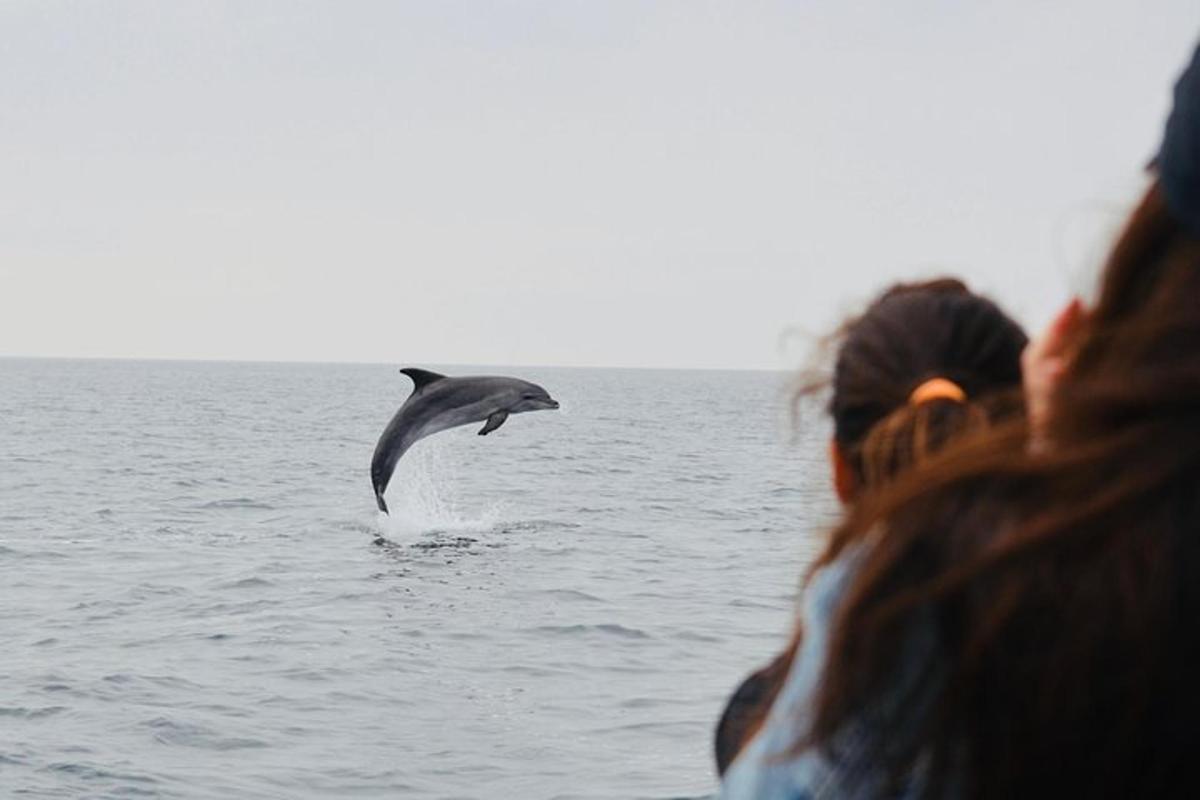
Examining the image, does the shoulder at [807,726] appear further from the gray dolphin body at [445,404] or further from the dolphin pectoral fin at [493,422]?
the gray dolphin body at [445,404]

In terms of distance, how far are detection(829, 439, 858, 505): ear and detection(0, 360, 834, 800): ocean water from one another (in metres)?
0.15

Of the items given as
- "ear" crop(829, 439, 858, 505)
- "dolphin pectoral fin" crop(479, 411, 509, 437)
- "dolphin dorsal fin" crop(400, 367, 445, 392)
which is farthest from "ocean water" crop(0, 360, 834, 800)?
"dolphin dorsal fin" crop(400, 367, 445, 392)

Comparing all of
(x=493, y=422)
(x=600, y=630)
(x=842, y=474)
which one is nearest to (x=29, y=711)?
(x=600, y=630)

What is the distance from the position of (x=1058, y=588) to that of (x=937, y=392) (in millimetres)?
501

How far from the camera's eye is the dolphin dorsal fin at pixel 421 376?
2081cm

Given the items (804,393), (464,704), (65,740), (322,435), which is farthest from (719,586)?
(322,435)

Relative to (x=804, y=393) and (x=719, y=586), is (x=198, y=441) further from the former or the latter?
(x=804, y=393)

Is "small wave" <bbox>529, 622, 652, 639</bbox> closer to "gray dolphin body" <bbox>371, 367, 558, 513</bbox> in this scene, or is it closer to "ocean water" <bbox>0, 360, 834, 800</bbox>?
"ocean water" <bbox>0, 360, 834, 800</bbox>

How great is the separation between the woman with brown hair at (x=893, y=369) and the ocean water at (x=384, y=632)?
0.61 feet

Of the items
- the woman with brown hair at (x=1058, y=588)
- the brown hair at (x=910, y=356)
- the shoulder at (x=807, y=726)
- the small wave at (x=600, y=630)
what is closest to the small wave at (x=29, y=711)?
the small wave at (x=600, y=630)

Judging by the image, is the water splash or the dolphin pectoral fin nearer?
the dolphin pectoral fin

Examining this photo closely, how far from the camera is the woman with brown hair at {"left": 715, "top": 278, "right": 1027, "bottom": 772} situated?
2.04 meters

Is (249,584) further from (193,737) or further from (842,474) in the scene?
(842,474)

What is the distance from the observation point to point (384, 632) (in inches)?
622
